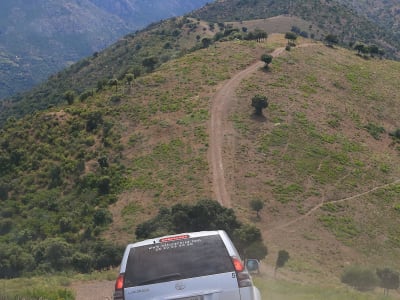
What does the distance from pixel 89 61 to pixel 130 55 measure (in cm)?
2926

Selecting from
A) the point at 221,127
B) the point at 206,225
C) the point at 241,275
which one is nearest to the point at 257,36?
the point at 221,127

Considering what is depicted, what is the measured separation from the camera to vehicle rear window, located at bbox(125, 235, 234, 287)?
8.52 meters

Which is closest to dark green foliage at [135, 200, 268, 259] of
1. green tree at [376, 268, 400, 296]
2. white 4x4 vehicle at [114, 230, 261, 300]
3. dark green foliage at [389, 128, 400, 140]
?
green tree at [376, 268, 400, 296]

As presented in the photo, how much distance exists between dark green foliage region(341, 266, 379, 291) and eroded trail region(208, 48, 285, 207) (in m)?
14.4

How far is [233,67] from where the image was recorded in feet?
234

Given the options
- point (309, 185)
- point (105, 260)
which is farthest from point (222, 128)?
point (105, 260)

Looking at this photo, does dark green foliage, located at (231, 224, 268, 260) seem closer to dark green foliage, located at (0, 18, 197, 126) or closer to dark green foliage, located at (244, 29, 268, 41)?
dark green foliage, located at (244, 29, 268, 41)

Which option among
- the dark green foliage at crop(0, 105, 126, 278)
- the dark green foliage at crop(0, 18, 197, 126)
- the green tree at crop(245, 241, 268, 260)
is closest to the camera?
the dark green foliage at crop(0, 105, 126, 278)

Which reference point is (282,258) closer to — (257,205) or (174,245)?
(257,205)

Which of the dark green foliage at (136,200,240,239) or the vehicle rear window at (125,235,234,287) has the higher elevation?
the vehicle rear window at (125,235,234,287)

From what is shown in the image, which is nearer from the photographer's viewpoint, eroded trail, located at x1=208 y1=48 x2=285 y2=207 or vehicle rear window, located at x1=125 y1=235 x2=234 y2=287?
vehicle rear window, located at x1=125 y1=235 x2=234 y2=287

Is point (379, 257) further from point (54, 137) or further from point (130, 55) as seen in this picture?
point (130, 55)

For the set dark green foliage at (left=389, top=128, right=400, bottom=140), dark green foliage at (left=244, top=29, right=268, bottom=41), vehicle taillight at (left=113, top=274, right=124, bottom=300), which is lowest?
dark green foliage at (left=389, top=128, right=400, bottom=140)

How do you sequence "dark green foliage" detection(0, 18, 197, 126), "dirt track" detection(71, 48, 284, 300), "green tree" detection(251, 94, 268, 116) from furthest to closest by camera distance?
"dark green foliage" detection(0, 18, 197, 126) → "green tree" detection(251, 94, 268, 116) → "dirt track" detection(71, 48, 284, 300)
